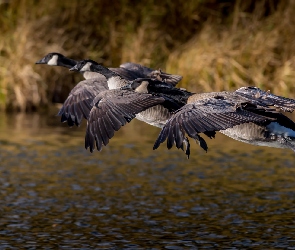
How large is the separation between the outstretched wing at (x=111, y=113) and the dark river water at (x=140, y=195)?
1260mm

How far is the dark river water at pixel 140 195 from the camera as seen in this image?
35.1ft

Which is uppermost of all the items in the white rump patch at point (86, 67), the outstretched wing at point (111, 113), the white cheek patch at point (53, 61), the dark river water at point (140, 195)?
the white cheek patch at point (53, 61)

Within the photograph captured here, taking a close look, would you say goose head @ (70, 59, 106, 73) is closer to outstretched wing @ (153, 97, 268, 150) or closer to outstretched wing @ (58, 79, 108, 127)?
outstretched wing @ (58, 79, 108, 127)

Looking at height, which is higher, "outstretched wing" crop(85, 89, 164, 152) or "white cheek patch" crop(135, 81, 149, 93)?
"white cheek patch" crop(135, 81, 149, 93)

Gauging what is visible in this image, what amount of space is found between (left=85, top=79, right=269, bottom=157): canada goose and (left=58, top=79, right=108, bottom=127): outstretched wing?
5.49 ft

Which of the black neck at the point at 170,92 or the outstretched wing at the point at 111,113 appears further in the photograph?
the black neck at the point at 170,92

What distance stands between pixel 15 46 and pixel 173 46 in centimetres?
481

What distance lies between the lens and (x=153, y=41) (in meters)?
24.8

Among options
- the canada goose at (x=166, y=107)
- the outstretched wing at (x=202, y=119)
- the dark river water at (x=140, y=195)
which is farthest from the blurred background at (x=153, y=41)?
the outstretched wing at (x=202, y=119)

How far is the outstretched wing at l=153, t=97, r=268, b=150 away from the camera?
9312 mm

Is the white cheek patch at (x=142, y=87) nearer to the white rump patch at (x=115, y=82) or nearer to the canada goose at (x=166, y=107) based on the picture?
the canada goose at (x=166, y=107)

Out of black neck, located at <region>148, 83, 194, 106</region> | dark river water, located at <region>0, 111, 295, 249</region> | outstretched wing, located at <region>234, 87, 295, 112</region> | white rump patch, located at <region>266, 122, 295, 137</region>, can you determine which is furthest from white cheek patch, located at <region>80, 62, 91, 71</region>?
white rump patch, located at <region>266, 122, 295, 137</region>

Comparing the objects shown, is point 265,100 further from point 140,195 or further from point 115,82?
point 140,195

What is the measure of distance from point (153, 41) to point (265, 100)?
14.5 meters
